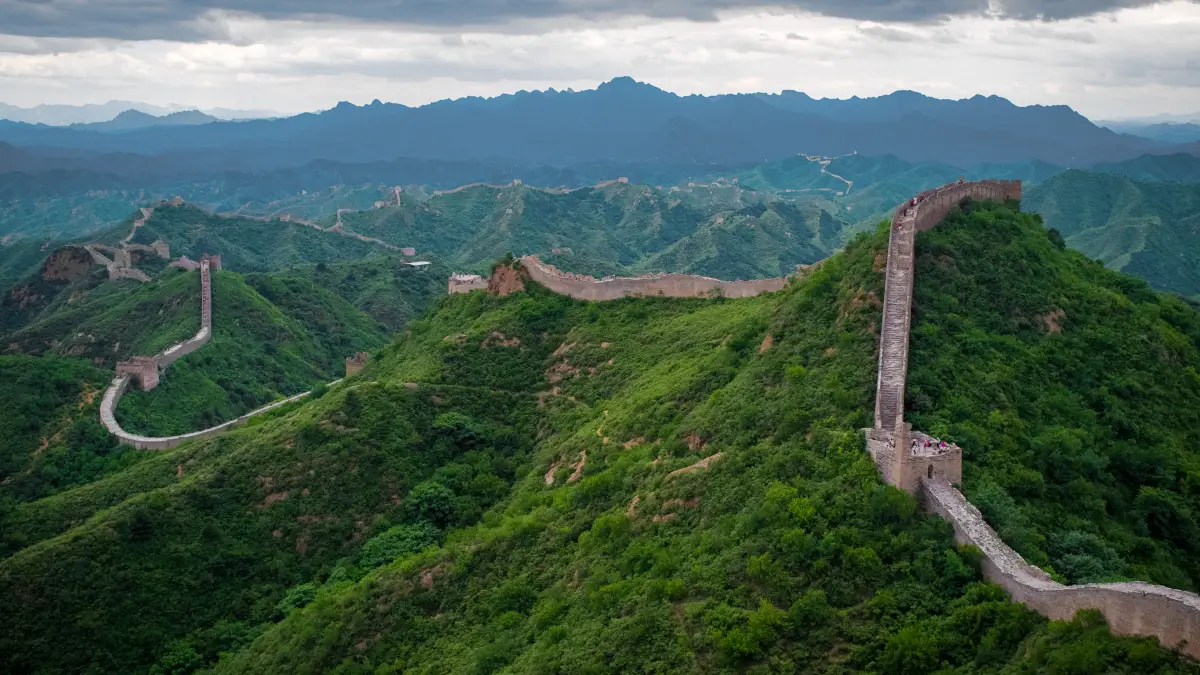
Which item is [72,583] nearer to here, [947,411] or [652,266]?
[947,411]

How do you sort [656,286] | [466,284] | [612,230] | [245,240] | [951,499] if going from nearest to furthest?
1. [951,499]
2. [656,286]
3. [466,284]
4. [245,240]
5. [612,230]

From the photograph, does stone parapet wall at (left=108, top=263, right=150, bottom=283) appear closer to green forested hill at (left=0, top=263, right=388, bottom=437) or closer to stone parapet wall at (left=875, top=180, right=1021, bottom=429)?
green forested hill at (left=0, top=263, right=388, bottom=437)

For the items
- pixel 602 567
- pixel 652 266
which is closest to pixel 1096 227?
pixel 652 266

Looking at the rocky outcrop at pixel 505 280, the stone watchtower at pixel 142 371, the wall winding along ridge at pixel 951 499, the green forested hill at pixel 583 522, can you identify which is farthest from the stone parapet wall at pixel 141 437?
the wall winding along ridge at pixel 951 499

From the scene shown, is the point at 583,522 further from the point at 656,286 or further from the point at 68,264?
the point at 68,264

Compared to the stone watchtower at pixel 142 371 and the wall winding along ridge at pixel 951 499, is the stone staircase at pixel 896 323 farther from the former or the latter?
the stone watchtower at pixel 142 371

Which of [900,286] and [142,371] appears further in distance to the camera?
[142,371]

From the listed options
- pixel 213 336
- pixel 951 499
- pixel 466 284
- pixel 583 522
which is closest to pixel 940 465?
pixel 951 499
